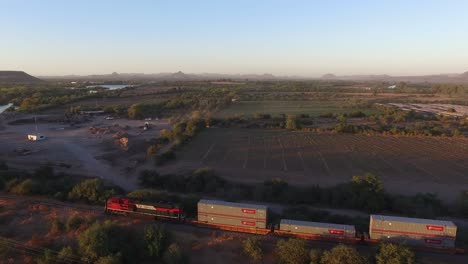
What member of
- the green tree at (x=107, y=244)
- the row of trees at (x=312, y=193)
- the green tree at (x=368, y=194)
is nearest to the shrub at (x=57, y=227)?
the green tree at (x=107, y=244)

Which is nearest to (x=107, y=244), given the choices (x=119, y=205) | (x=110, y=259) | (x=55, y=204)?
(x=110, y=259)

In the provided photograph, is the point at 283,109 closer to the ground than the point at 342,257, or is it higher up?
closer to the ground

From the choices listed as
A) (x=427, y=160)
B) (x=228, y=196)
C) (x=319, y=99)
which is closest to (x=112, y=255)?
(x=228, y=196)

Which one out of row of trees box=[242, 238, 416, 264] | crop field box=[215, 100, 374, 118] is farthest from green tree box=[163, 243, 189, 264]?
crop field box=[215, 100, 374, 118]

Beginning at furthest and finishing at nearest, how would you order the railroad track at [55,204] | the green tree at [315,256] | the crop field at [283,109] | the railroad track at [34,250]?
the crop field at [283,109]
the railroad track at [55,204]
the railroad track at [34,250]
the green tree at [315,256]

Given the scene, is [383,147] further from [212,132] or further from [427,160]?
[212,132]

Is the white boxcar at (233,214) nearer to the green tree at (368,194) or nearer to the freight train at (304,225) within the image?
the freight train at (304,225)

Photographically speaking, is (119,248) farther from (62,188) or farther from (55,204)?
(62,188)
